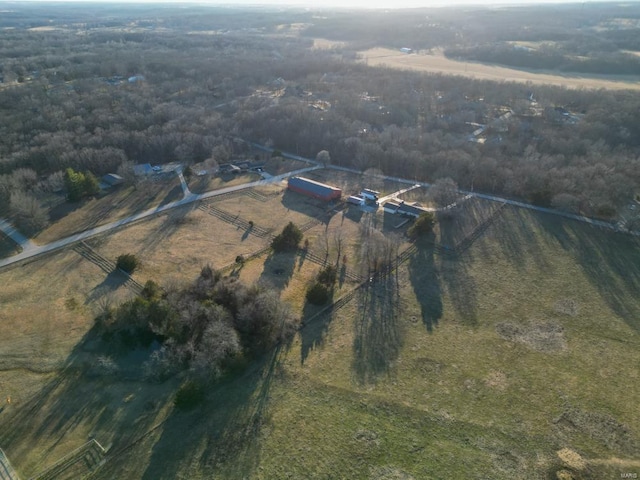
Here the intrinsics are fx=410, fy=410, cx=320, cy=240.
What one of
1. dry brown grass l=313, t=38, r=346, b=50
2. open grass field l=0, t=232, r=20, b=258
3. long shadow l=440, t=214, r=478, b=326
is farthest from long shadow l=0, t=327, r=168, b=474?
dry brown grass l=313, t=38, r=346, b=50

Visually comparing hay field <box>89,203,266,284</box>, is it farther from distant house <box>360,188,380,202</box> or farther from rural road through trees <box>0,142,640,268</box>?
distant house <box>360,188,380,202</box>

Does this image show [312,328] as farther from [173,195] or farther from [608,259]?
[173,195]

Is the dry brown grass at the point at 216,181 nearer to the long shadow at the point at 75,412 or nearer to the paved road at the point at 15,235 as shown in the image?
the paved road at the point at 15,235

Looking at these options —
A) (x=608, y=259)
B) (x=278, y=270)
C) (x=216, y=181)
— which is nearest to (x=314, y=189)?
(x=216, y=181)

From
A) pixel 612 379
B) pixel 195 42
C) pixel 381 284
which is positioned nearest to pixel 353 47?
pixel 195 42

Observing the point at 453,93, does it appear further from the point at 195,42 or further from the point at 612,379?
the point at 195,42

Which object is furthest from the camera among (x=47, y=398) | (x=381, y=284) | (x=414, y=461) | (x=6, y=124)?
(x=6, y=124)
